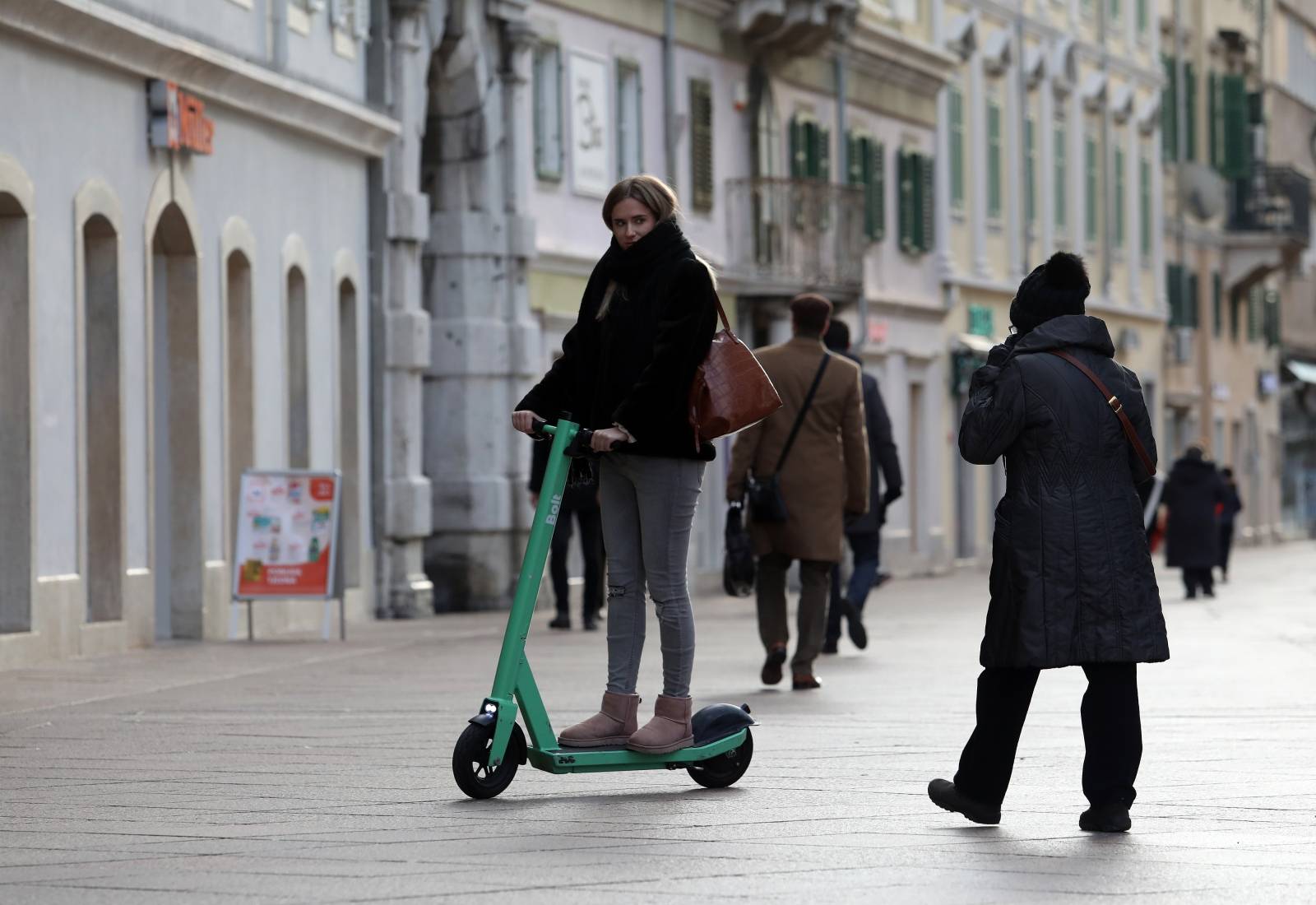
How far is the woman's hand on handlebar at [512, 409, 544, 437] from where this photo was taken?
9.55 meters

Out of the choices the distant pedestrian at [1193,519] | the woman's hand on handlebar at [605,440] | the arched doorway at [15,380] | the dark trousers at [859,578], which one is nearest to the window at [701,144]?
the distant pedestrian at [1193,519]

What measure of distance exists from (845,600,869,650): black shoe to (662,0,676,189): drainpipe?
14.8 meters

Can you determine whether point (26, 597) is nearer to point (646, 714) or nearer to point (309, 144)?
point (646, 714)

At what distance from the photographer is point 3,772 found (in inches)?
425

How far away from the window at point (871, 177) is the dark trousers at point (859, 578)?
20866mm

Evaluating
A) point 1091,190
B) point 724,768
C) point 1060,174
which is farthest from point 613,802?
point 1091,190

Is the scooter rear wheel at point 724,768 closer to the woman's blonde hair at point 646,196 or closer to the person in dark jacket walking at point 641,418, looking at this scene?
the person in dark jacket walking at point 641,418

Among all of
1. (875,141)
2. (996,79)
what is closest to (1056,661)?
(875,141)

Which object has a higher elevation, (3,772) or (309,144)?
(309,144)

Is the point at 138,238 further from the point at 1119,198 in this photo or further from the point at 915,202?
the point at 1119,198

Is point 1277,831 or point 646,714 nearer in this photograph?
point 1277,831

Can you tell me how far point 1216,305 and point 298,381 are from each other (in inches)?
1607

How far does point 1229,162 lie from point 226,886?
58.0 m

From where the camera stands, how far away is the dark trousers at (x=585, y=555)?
22.4 m
